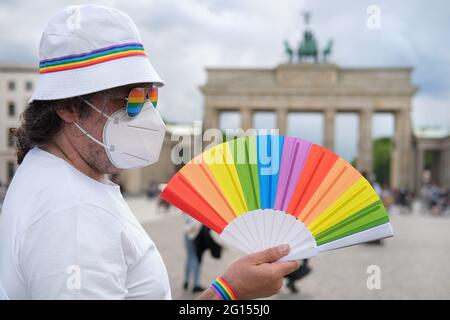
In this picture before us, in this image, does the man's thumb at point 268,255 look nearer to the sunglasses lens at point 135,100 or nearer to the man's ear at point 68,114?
the sunglasses lens at point 135,100

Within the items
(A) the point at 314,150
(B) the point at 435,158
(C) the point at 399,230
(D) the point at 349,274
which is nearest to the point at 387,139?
(B) the point at 435,158

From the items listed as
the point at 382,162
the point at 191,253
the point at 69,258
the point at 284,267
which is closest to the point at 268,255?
the point at 284,267

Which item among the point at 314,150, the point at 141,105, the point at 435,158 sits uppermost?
the point at 141,105

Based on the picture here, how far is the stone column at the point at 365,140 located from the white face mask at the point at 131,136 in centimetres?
5435

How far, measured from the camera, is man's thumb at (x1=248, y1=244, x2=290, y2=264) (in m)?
1.50

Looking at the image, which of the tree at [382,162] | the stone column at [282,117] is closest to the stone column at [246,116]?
the stone column at [282,117]

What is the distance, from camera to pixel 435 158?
214 ft

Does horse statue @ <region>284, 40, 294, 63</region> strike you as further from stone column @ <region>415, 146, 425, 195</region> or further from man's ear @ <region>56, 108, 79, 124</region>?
man's ear @ <region>56, 108, 79, 124</region>

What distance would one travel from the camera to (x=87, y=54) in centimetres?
150

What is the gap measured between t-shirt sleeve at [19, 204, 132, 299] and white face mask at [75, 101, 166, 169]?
0.96 feet

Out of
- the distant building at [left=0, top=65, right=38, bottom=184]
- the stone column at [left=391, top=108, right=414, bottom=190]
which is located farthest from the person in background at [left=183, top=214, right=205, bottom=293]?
the stone column at [left=391, top=108, right=414, bottom=190]

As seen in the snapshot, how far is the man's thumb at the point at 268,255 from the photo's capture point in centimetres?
150

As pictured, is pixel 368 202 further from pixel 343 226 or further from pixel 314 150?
pixel 314 150

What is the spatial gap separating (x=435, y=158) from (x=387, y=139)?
36846 millimetres
